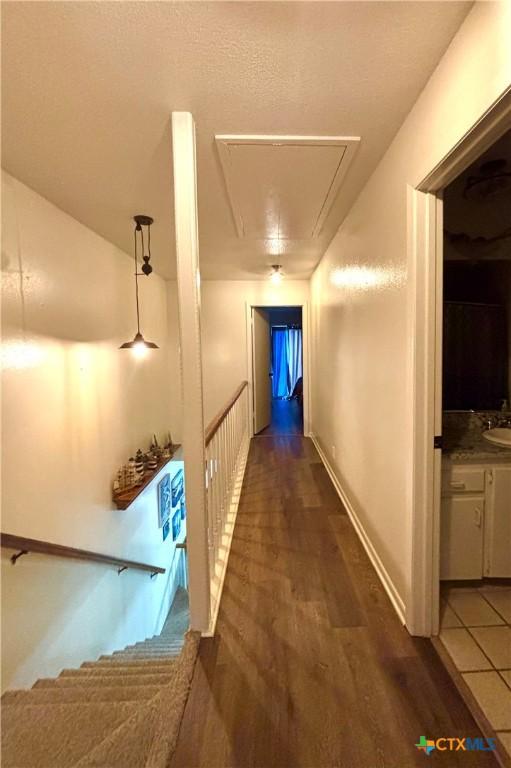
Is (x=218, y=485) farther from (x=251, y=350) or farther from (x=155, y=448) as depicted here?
(x=251, y=350)

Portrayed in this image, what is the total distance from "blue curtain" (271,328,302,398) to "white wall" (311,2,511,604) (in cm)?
611

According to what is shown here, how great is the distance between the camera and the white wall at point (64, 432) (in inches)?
69.8

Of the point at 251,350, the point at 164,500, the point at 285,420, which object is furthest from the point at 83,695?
the point at 285,420

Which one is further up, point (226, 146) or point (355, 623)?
point (226, 146)

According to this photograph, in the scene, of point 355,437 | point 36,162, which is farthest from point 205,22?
point 355,437

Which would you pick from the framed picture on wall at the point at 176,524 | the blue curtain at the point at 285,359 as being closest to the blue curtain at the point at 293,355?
the blue curtain at the point at 285,359

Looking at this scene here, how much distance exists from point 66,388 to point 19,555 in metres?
1.09

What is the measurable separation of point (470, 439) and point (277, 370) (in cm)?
767

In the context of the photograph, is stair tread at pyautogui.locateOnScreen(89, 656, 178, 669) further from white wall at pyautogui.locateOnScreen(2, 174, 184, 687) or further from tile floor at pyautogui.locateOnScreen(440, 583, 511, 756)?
tile floor at pyautogui.locateOnScreen(440, 583, 511, 756)

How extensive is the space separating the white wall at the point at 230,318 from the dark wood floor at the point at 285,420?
1.09m

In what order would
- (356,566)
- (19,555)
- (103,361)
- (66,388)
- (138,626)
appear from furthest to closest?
(138,626), (103,361), (66,388), (356,566), (19,555)

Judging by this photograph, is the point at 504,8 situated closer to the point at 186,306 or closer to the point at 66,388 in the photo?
the point at 186,306

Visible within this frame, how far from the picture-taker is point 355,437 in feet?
8.21

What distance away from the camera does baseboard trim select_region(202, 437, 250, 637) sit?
1.64 meters
